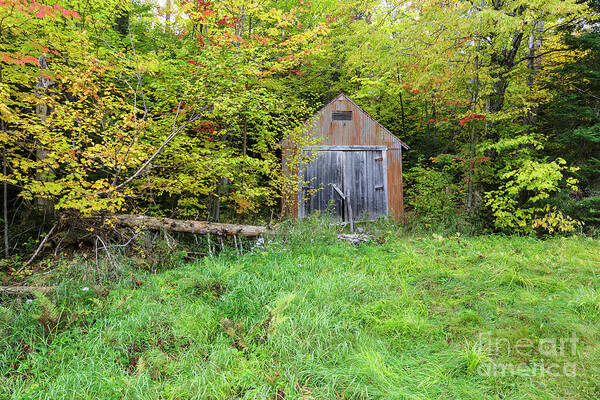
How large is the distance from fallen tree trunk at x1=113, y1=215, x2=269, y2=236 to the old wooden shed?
342 centimetres

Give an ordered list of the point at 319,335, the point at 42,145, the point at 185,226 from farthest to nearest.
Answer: the point at 185,226 < the point at 42,145 < the point at 319,335

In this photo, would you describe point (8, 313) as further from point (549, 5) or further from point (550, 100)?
point (550, 100)

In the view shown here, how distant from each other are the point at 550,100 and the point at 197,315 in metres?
11.3

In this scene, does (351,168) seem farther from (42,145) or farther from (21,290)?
(21,290)

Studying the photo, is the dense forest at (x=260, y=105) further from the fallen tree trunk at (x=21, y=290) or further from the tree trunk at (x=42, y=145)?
the fallen tree trunk at (x=21, y=290)

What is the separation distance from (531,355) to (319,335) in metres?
2.08

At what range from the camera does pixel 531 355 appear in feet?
9.32

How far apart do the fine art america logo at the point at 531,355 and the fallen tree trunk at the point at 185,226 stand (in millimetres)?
4754

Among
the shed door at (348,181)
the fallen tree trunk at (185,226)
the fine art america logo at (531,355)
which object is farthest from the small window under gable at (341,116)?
the fine art america logo at (531,355)

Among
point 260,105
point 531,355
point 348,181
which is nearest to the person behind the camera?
point 531,355

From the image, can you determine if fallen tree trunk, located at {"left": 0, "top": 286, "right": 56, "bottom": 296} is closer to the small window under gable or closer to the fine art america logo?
the fine art america logo

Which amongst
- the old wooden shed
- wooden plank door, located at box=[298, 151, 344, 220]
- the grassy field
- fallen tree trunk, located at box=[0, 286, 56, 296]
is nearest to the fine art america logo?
the grassy field

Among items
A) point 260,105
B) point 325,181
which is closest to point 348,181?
point 325,181

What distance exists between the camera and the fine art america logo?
2.60 meters
